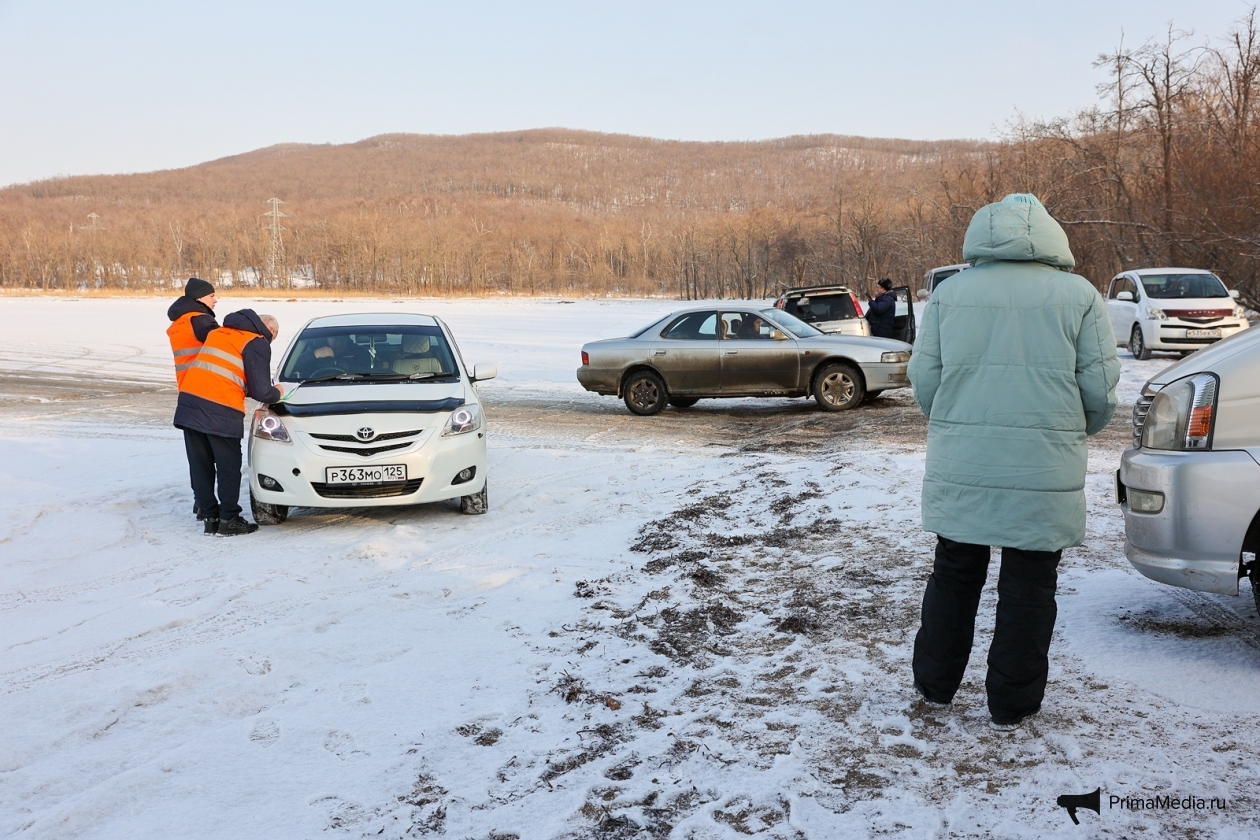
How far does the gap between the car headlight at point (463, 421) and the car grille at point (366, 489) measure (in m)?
0.51

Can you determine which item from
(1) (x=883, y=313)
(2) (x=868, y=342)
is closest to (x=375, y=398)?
(2) (x=868, y=342)

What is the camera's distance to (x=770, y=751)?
12.0 ft

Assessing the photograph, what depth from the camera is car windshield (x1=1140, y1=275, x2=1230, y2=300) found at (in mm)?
19328

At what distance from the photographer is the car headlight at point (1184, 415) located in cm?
412

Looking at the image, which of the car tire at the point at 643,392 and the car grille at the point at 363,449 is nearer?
the car grille at the point at 363,449

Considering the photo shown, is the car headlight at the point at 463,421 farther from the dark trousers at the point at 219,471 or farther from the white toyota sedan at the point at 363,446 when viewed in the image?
the dark trousers at the point at 219,471

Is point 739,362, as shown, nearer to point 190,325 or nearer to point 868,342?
point 868,342

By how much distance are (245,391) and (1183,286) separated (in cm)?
1880

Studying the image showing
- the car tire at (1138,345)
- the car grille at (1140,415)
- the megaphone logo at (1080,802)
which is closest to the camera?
the megaphone logo at (1080,802)

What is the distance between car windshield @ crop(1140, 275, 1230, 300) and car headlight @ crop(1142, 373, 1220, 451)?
56.6ft

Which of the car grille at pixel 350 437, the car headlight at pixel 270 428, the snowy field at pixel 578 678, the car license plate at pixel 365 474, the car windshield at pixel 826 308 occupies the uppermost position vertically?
the car windshield at pixel 826 308

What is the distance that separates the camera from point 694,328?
14.1m

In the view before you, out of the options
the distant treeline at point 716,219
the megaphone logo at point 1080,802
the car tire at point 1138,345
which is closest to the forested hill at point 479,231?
the distant treeline at point 716,219

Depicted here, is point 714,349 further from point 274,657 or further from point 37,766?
point 37,766
